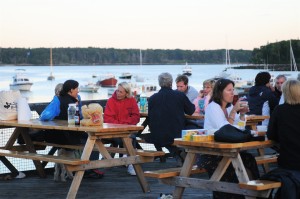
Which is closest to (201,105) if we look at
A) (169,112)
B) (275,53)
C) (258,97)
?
(258,97)

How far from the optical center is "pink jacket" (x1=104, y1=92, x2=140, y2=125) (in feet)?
27.4

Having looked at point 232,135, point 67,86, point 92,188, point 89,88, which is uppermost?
point 67,86

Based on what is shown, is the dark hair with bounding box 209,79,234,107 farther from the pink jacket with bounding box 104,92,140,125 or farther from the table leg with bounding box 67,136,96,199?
the pink jacket with bounding box 104,92,140,125

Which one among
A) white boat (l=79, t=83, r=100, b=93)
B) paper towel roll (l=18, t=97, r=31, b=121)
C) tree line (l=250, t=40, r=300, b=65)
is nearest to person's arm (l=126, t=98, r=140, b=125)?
paper towel roll (l=18, t=97, r=31, b=121)

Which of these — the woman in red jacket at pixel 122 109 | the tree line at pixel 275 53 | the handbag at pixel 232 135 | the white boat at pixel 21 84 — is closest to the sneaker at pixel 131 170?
the woman in red jacket at pixel 122 109

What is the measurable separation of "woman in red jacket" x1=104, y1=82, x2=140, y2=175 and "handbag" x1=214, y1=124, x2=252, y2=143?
9.88 feet

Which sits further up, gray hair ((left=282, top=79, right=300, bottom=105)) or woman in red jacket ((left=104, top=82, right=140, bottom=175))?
gray hair ((left=282, top=79, right=300, bottom=105))

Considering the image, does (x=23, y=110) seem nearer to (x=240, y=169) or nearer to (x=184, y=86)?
(x=184, y=86)

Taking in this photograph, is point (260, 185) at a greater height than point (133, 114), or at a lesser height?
lesser

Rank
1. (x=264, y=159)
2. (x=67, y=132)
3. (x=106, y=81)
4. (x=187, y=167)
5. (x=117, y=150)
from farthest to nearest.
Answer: (x=106, y=81)
(x=67, y=132)
(x=117, y=150)
(x=264, y=159)
(x=187, y=167)

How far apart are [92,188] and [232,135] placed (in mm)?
2572

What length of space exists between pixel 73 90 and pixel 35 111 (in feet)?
5.45

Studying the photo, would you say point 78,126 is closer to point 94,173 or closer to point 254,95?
point 94,173

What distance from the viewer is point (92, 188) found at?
7504 millimetres
